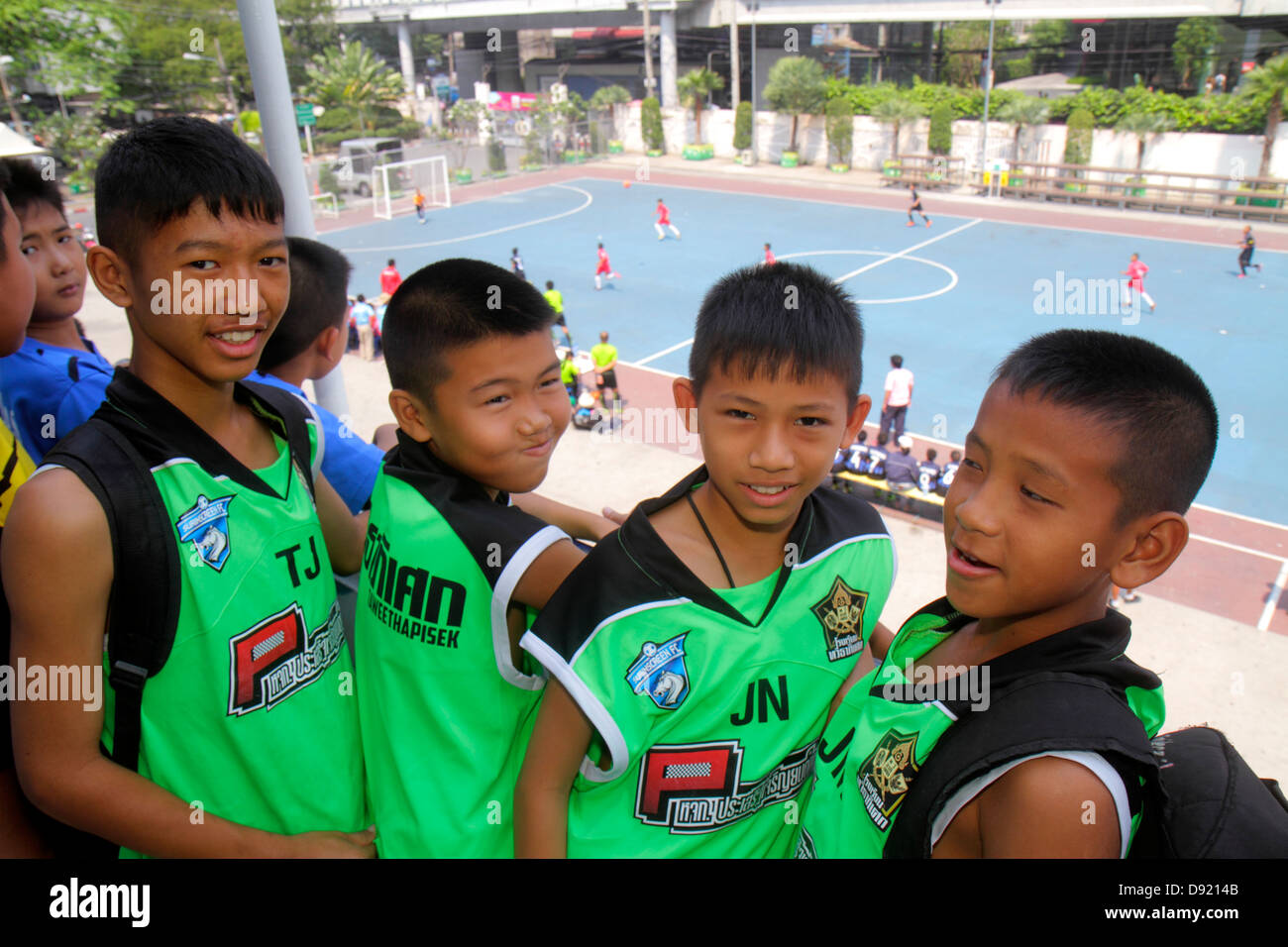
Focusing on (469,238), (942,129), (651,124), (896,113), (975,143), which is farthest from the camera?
(651,124)

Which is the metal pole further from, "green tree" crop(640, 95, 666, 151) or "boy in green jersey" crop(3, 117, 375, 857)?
"green tree" crop(640, 95, 666, 151)

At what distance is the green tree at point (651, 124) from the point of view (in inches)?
1470

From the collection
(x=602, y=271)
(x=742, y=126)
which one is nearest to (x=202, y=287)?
(x=602, y=271)

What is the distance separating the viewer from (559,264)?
22219mm

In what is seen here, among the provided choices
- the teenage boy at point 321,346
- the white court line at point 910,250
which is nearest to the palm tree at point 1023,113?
the white court line at point 910,250

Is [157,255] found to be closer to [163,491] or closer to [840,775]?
[163,491]

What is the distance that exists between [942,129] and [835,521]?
32728mm

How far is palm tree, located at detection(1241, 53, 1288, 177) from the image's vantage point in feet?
79.9

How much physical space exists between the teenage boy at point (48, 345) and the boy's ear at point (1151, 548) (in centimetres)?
261

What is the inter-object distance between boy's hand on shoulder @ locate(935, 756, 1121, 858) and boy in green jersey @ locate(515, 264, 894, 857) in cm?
48

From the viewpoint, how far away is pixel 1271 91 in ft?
81.8

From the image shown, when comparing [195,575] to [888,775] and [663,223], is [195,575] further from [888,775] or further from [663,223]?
[663,223]

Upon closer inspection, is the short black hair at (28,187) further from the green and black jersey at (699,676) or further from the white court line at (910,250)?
the white court line at (910,250)
